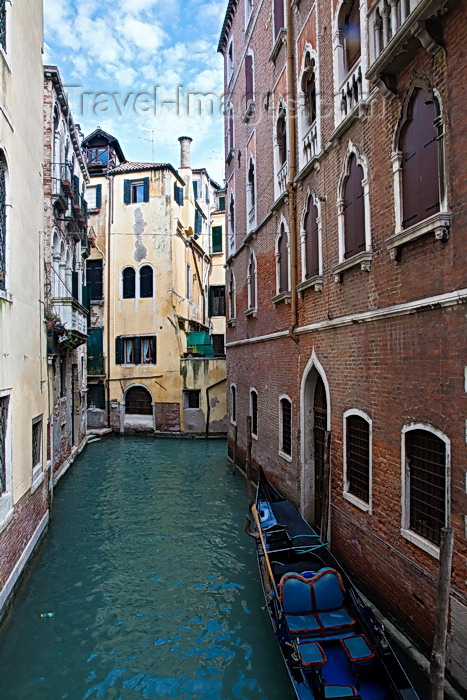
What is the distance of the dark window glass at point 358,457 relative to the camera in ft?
21.0

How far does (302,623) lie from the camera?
17.2 feet

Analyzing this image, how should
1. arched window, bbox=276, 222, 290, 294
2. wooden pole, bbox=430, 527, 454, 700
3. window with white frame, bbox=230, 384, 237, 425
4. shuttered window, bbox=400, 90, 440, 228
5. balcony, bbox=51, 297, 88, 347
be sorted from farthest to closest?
window with white frame, bbox=230, 384, 237, 425
balcony, bbox=51, 297, 88, 347
arched window, bbox=276, 222, 290, 294
shuttered window, bbox=400, 90, 440, 228
wooden pole, bbox=430, 527, 454, 700

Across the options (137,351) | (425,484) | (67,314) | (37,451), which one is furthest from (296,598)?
(137,351)

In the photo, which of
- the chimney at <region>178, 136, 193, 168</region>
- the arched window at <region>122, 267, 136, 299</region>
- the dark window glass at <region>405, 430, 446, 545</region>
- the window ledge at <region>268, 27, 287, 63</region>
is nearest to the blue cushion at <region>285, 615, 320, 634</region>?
the dark window glass at <region>405, 430, 446, 545</region>

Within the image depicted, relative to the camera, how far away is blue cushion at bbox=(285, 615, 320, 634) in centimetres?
509

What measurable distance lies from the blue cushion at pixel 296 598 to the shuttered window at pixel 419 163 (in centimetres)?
393

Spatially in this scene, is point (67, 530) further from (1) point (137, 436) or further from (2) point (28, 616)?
(1) point (137, 436)

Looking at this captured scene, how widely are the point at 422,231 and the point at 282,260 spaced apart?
5513 mm

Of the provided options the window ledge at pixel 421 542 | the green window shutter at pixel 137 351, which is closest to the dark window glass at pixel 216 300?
the green window shutter at pixel 137 351

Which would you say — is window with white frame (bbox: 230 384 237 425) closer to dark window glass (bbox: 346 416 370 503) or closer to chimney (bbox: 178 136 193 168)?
dark window glass (bbox: 346 416 370 503)

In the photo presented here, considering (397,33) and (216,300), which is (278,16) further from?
(216,300)

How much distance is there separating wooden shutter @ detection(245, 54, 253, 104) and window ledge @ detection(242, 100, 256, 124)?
20cm

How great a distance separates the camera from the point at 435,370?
472 centimetres

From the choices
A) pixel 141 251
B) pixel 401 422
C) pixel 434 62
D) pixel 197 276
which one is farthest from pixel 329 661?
pixel 197 276
